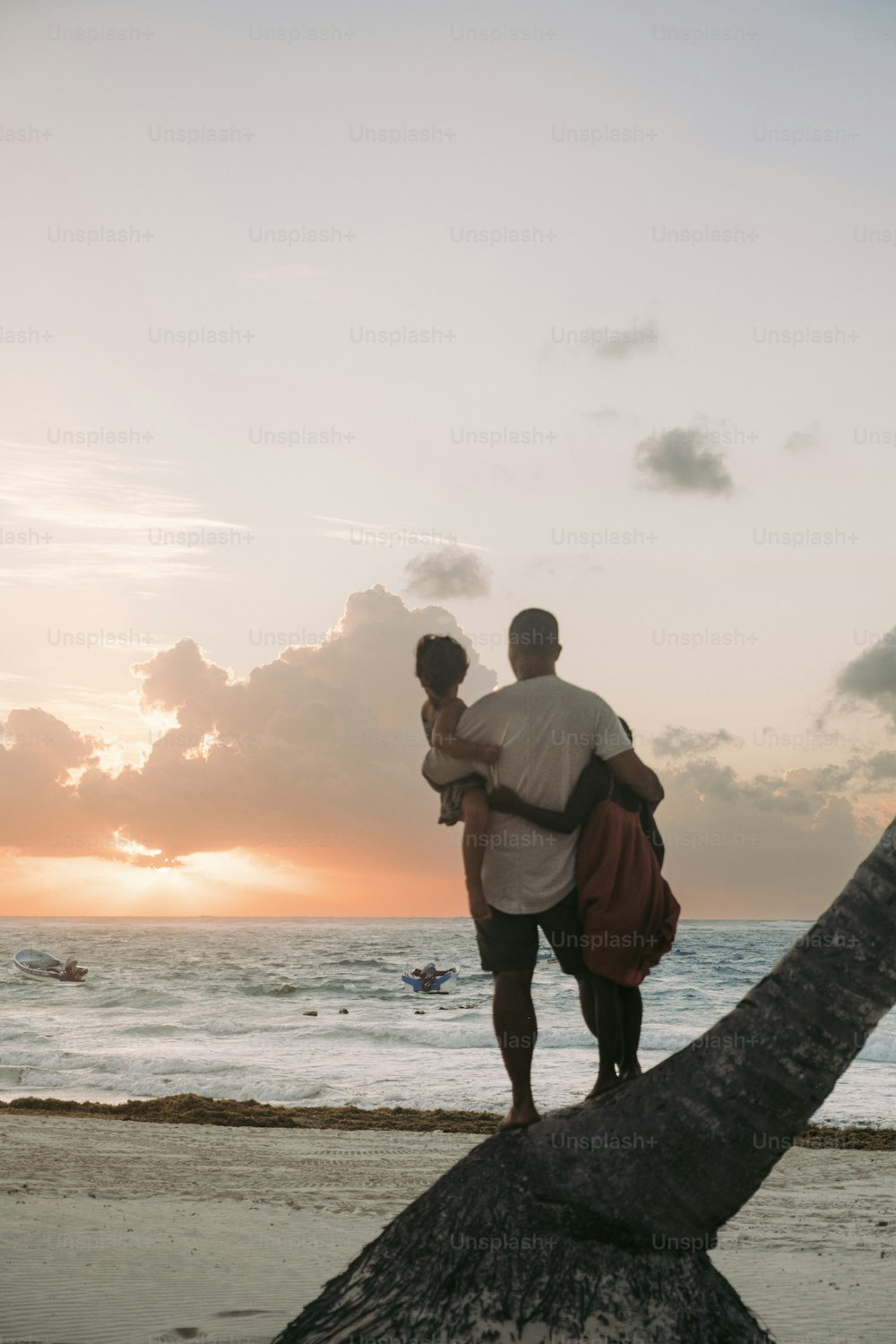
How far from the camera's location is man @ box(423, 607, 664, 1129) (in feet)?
15.6

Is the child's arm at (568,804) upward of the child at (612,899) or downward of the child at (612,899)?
upward

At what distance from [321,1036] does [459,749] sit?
78.7 ft

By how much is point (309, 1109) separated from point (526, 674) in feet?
38.1

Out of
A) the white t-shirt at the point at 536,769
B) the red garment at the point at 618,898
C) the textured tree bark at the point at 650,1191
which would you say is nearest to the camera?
the textured tree bark at the point at 650,1191

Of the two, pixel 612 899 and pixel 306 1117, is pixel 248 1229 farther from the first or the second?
pixel 306 1117

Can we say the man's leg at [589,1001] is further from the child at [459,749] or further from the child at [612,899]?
the child at [459,749]

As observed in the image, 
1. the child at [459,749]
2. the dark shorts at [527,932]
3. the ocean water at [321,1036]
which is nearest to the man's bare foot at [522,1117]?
the dark shorts at [527,932]

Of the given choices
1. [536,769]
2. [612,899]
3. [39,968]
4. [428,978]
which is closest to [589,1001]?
[612,899]

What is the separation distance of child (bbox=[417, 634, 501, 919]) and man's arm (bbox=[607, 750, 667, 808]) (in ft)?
1.71

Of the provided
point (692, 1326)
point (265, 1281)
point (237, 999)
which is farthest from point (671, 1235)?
point (237, 999)

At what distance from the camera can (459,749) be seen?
15.7ft

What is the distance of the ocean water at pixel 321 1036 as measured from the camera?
18172mm

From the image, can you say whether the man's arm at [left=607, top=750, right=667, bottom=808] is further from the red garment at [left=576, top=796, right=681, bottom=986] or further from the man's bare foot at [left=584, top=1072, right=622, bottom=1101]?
the man's bare foot at [left=584, top=1072, right=622, bottom=1101]

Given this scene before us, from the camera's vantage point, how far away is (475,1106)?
1653cm
